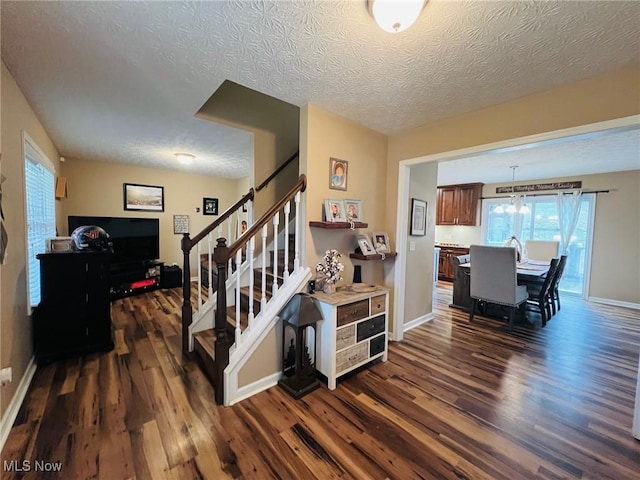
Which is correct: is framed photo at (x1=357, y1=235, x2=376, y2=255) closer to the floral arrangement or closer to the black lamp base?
the floral arrangement

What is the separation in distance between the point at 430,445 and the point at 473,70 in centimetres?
244

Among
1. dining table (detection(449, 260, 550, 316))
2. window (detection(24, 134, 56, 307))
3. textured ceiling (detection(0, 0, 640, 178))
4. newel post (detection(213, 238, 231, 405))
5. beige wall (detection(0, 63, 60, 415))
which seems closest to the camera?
textured ceiling (detection(0, 0, 640, 178))

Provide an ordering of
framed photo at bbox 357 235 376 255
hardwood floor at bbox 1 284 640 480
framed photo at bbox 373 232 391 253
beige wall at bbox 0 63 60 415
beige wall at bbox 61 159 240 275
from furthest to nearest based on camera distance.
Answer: beige wall at bbox 61 159 240 275
framed photo at bbox 373 232 391 253
framed photo at bbox 357 235 376 255
beige wall at bbox 0 63 60 415
hardwood floor at bbox 1 284 640 480

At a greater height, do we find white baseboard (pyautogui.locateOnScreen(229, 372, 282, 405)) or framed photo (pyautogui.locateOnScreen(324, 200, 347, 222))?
framed photo (pyautogui.locateOnScreen(324, 200, 347, 222))

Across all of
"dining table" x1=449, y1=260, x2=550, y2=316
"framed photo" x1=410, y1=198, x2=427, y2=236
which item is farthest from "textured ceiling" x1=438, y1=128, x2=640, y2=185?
"dining table" x1=449, y1=260, x2=550, y2=316

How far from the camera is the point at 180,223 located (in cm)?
576

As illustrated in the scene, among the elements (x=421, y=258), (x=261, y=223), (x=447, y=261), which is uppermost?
(x=261, y=223)

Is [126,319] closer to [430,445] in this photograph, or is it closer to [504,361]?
[430,445]

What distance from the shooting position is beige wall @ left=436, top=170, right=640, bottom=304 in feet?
15.3

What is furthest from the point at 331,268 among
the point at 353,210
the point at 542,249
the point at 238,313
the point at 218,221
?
the point at 542,249

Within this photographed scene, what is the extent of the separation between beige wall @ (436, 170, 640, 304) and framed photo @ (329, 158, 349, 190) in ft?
17.8

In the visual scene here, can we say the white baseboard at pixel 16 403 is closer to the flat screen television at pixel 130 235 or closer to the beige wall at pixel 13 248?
the beige wall at pixel 13 248

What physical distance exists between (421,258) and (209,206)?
477 centimetres
